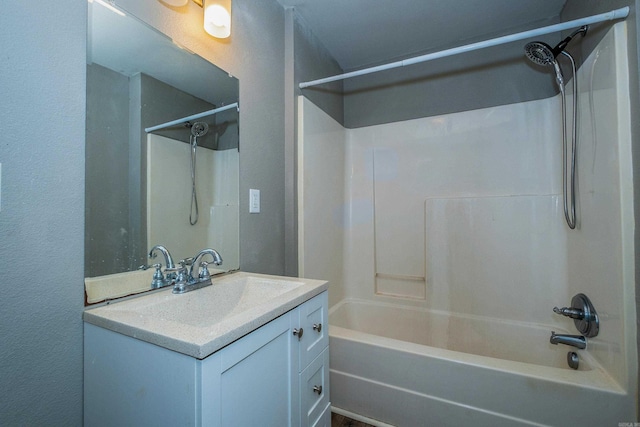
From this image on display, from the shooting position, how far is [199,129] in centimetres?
116

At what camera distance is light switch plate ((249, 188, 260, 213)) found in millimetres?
1344

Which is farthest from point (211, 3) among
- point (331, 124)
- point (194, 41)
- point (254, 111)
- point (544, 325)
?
point (544, 325)

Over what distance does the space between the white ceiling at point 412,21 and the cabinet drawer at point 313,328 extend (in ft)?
5.44

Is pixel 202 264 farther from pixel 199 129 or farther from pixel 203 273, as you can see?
pixel 199 129

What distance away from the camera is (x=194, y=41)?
3.55 ft

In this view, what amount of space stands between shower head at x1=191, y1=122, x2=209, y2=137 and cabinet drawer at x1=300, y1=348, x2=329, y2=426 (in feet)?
3.36

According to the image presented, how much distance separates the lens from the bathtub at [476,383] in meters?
1.06

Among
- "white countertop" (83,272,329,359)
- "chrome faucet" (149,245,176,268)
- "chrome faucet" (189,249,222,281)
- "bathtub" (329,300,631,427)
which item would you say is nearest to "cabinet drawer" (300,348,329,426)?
"white countertop" (83,272,329,359)

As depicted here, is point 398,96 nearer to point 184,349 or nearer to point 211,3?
point 211,3

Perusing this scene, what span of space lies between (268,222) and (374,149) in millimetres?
1224

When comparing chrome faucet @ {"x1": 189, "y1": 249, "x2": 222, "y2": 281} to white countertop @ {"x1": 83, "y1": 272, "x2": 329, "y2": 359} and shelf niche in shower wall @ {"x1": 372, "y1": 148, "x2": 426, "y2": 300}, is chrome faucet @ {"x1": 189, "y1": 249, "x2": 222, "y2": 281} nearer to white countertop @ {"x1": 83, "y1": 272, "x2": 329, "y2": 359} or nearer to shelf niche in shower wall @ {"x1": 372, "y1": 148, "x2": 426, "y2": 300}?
white countertop @ {"x1": 83, "y1": 272, "x2": 329, "y2": 359}

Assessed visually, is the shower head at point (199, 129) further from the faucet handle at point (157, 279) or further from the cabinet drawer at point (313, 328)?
the cabinet drawer at point (313, 328)

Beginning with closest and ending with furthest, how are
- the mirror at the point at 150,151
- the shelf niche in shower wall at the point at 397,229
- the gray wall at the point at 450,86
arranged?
the mirror at the point at 150,151
the gray wall at the point at 450,86
the shelf niche in shower wall at the point at 397,229

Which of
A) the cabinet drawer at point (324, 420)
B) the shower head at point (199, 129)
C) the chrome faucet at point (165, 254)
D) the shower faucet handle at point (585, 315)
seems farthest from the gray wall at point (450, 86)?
the cabinet drawer at point (324, 420)
